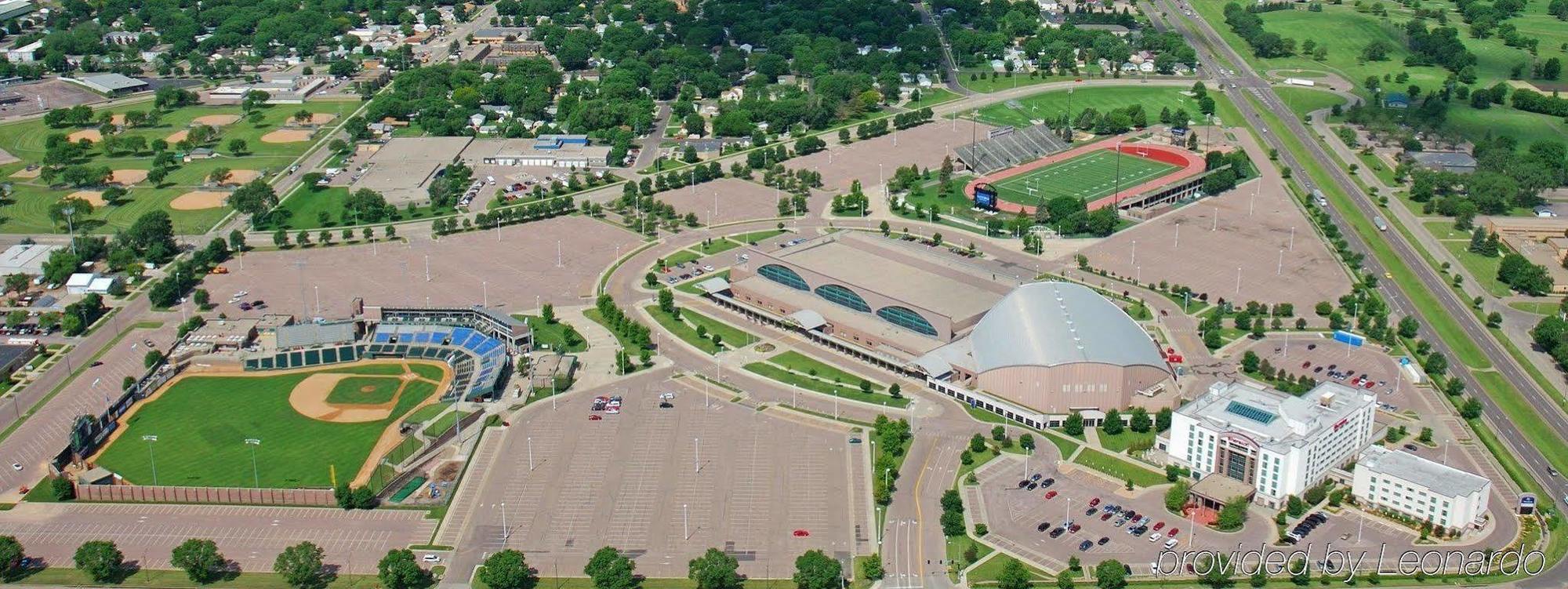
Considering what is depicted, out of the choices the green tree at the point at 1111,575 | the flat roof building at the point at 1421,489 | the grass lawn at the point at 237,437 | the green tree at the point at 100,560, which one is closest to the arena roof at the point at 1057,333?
the flat roof building at the point at 1421,489

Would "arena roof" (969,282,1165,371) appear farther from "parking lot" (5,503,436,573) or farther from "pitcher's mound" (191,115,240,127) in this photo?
"pitcher's mound" (191,115,240,127)

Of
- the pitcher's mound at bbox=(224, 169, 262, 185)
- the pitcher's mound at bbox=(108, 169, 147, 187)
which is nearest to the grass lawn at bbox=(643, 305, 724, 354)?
the pitcher's mound at bbox=(224, 169, 262, 185)

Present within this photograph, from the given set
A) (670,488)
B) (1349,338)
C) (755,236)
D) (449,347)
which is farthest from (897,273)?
(449,347)

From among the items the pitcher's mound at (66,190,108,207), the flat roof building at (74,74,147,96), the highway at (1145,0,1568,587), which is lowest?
the highway at (1145,0,1568,587)

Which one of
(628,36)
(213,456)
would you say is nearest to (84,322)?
(213,456)

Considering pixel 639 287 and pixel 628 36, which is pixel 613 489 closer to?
pixel 639 287

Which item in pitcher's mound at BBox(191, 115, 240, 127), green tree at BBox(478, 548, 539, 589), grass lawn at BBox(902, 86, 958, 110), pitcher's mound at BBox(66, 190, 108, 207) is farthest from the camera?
grass lawn at BBox(902, 86, 958, 110)

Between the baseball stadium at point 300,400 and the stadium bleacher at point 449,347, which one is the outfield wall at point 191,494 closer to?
the baseball stadium at point 300,400
